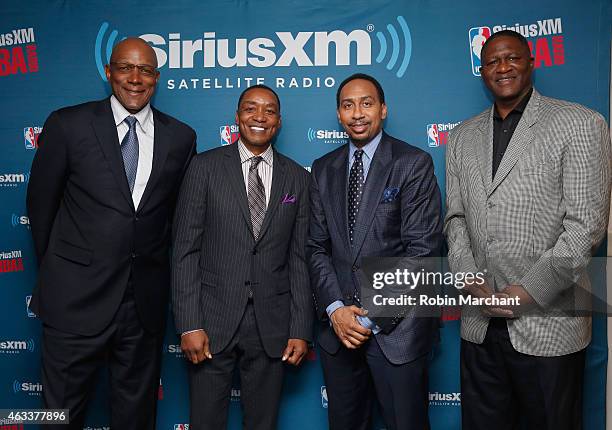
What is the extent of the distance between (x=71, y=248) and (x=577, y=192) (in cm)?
202

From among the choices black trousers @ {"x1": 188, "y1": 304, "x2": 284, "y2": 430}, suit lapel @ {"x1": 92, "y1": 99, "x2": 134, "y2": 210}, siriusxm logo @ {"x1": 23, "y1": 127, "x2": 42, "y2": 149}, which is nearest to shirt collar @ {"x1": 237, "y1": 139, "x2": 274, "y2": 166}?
suit lapel @ {"x1": 92, "y1": 99, "x2": 134, "y2": 210}

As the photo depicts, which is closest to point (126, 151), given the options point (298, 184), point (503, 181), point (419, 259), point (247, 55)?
point (298, 184)

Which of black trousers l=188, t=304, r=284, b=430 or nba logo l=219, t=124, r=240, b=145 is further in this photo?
nba logo l=219, t=124, r=240, b=145

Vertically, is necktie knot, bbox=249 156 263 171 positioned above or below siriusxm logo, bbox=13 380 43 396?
above

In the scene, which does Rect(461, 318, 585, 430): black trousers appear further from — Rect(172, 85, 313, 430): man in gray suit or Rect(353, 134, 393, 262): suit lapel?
Rect(172, 85, 313, 430): man in gray suit

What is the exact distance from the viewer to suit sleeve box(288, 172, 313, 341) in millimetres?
2346

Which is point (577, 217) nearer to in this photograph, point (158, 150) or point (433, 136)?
point (433, 136)

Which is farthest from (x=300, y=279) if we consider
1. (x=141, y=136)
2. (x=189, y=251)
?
(x=141, y=136)

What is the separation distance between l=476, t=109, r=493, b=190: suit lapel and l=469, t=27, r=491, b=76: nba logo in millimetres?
576

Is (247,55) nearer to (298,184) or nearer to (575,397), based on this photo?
(298,184)

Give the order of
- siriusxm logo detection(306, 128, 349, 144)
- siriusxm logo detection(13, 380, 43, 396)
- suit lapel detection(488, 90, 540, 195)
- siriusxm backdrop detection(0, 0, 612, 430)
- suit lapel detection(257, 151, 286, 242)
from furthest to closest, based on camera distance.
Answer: siriusxm logo detection(13, 380, 43, 396), siriusxm logo detection(306, 128, 349, 144), siriusxm backdrop detection(0, 0, 612, 430), suit lapel detection(257, 151, 286, 242), suit lapel detection(488, 90, 540, 195)

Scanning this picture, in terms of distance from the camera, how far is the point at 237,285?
7.42 feet

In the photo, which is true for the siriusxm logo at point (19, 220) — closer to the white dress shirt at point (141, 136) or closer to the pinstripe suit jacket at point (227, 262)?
the white dress shirt at point (141, 136)

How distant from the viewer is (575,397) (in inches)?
81.8
